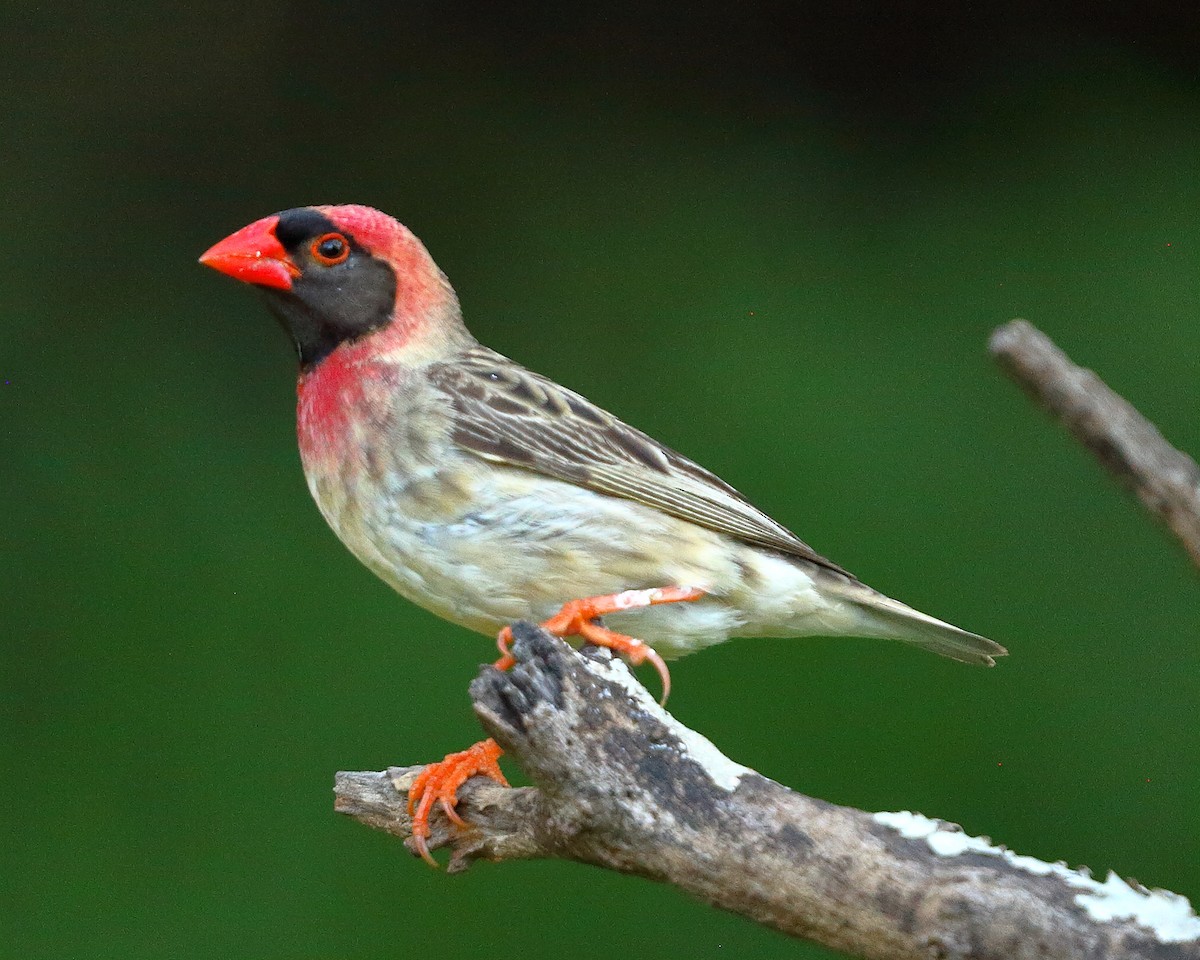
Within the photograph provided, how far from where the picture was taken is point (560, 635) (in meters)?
2.32

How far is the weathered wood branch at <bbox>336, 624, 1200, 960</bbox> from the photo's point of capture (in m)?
1.74

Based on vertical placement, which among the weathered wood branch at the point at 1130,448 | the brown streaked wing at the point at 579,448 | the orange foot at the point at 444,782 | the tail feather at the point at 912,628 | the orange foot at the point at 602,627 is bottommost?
the orange foot at the point at 444,782

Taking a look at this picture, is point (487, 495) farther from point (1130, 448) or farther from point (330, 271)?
point (1130, 448)

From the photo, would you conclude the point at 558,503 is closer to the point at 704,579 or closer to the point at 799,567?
the point at 704,579

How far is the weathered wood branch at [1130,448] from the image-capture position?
1317 millimetres

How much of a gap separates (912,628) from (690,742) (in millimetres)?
891

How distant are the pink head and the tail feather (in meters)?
0.96

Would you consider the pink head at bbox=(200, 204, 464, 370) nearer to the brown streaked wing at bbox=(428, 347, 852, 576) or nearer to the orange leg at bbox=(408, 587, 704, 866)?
the brown streaked wing at bbox=(428, 347, 852, 576)

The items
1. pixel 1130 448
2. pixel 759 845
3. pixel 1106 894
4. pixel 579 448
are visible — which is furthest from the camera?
pixel 579 448

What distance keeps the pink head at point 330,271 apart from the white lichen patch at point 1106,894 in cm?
131

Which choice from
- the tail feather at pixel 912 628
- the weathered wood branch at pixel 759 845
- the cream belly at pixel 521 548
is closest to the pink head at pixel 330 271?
the cream belly at pixel 521 548

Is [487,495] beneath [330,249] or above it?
beneath

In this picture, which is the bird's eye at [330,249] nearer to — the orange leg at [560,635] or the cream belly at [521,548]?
the cream belly at [521,548]

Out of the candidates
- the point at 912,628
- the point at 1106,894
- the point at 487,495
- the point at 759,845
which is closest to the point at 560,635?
the point at 487,495
